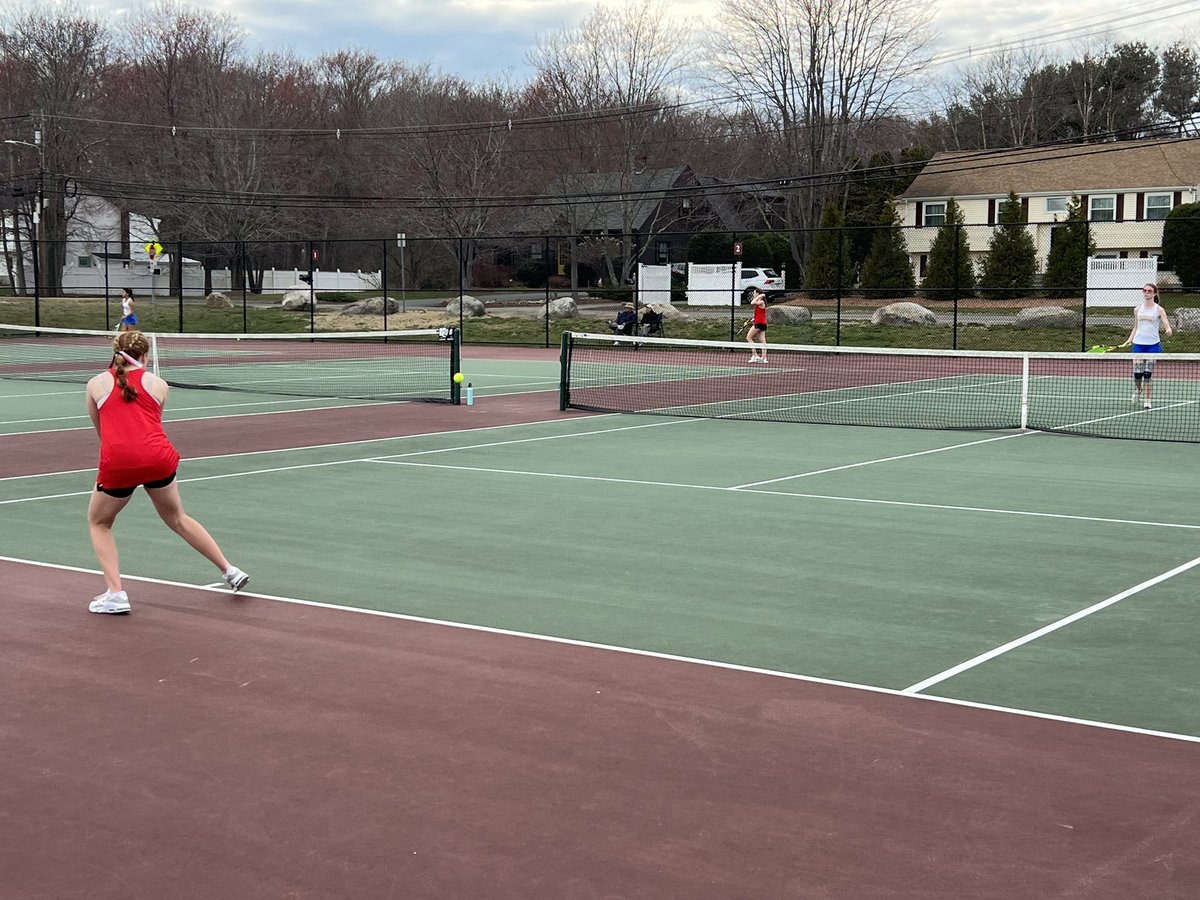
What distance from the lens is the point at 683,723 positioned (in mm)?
5613

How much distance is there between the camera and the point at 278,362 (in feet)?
100

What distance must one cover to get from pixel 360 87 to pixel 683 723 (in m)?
82.7

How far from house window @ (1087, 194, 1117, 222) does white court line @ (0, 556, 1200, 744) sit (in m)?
55.7

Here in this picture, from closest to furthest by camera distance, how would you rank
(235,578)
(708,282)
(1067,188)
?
(235,578) < (708,282) < (1067,188)

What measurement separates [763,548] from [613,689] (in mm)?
3505

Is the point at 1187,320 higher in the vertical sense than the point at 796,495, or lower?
higher

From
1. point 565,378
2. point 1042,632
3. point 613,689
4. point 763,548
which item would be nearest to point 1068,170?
point 565,378

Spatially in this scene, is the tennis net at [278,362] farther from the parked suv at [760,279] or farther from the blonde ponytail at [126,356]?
the parked suv at [760,279]

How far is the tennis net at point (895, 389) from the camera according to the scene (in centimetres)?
1828

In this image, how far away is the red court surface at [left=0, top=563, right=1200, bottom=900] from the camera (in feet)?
13.7

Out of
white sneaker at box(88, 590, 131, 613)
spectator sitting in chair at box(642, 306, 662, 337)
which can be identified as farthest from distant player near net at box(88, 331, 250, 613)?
spectator sitting in chair at box(642, 306, 662, 337)

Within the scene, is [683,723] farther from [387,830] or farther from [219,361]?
[219,361]

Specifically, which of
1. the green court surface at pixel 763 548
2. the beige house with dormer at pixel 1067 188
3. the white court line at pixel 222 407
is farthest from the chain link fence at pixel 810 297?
the green court surface at pixel 763 548

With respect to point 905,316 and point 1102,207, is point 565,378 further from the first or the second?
point 1102,207
